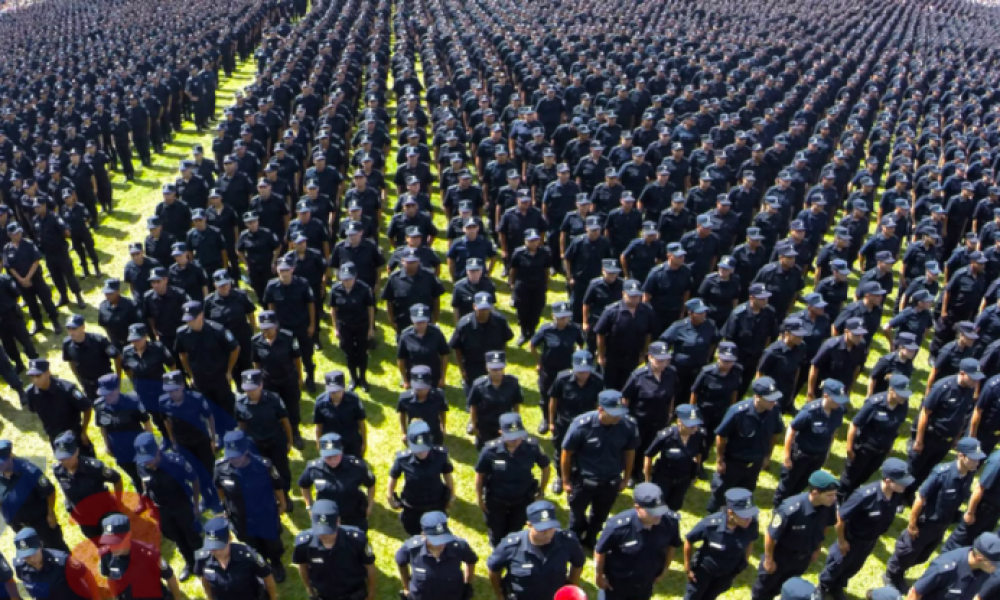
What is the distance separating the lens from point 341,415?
6.91 m

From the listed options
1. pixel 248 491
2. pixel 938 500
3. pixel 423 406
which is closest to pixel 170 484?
pixel 248 491

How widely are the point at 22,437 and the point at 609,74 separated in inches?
664

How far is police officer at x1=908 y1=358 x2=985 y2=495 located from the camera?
7.13m

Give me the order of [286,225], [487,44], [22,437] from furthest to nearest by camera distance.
Answer: [487,44], [286,225], [22,437]

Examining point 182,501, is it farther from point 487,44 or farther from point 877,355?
point 487,44

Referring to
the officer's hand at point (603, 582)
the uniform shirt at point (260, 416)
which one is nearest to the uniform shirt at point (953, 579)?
the officer's hand at point (603, 582)

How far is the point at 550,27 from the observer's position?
90.8ft

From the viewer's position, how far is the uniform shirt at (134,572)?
555 cm

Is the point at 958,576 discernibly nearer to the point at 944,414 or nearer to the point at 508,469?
the point at 944,414

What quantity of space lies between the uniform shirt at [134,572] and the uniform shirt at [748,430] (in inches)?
195

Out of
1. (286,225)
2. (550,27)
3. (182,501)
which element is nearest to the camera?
(182,501)

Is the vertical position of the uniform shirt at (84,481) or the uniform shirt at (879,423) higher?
the uniform shirt at (879,423)

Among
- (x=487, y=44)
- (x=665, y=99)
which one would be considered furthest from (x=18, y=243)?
(x=487, y=44)

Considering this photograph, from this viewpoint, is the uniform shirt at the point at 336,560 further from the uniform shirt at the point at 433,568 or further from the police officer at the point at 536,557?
the police officer at the point at 536,557
